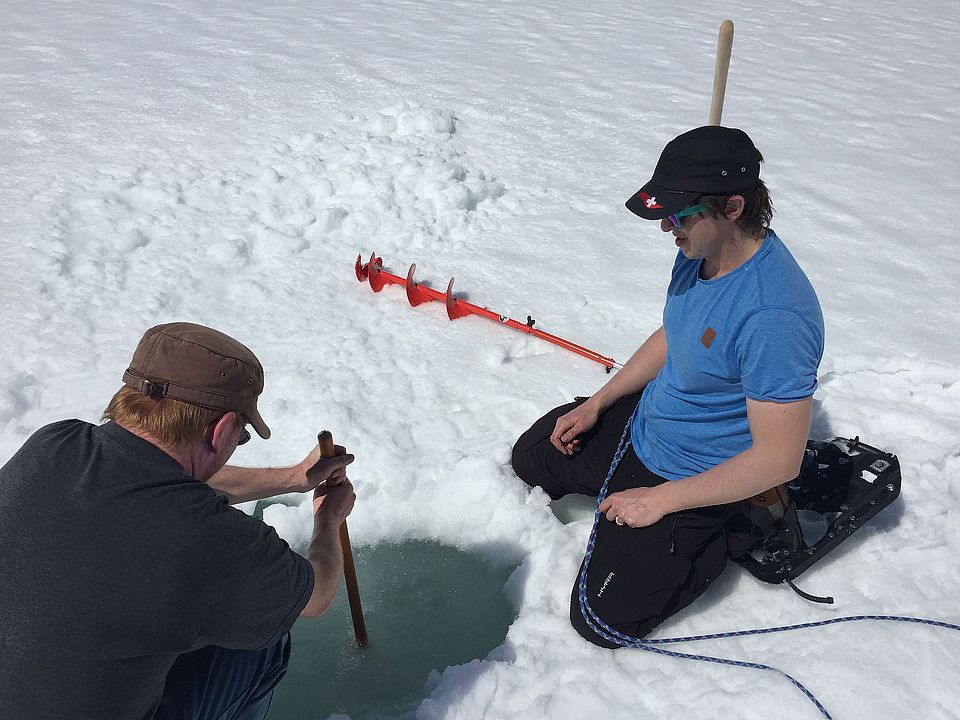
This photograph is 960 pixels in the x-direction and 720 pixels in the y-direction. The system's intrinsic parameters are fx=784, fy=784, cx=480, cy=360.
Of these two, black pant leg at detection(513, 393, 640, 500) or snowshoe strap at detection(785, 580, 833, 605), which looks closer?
snowshoe strap at detection(785, 580, 833, 605)

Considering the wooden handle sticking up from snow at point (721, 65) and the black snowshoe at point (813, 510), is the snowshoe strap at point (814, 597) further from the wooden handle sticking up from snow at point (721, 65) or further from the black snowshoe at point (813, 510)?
the wooden handle sticking up from snow at point (721, 65)

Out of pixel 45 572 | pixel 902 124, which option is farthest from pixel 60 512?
pixel 902 124

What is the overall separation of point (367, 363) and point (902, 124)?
5.16m

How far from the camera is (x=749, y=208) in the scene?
209 centimetres

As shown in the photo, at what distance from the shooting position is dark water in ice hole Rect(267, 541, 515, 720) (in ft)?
8.16

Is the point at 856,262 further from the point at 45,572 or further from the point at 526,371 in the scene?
the point at 45,572

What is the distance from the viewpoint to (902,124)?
638 centimetres

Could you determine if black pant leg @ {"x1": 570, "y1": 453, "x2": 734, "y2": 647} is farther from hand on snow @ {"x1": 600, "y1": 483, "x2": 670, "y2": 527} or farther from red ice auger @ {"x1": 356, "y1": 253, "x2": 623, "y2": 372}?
red ice auger @ {"x1": 356, "y1": 253, "x2": 623, "y2": 372}

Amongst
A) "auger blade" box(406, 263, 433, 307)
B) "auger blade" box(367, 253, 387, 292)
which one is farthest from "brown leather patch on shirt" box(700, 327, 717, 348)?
"auger blade" box(367, 253, 387, 292)

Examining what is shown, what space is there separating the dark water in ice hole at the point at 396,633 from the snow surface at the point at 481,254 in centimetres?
8

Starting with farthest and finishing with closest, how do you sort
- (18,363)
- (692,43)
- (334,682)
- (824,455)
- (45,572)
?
(692,43)
(18,363)
(824,455)
(334,682)
(45,572)

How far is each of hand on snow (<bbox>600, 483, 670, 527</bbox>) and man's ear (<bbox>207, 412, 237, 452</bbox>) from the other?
4.10ft

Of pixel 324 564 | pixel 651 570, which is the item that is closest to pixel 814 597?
pixel 651 570

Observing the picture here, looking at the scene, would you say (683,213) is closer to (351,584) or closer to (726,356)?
(726,356)
